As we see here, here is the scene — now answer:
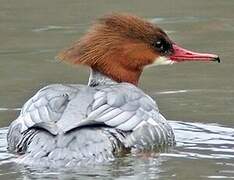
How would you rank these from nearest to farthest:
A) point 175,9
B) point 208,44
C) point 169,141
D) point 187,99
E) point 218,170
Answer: point 218,170 → point 169,141 → point 187,99 → point 208,44 → point 175,9

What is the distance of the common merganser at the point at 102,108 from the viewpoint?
28.3 feet

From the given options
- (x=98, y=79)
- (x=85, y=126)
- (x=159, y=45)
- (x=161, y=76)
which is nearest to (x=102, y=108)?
(x=85, y=126)

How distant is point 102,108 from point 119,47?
1153 millimetres

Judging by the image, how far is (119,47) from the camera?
997 cm

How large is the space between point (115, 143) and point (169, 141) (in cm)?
81

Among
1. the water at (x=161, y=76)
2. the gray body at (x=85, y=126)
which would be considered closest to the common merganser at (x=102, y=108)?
the gray body at (x=85, y=126)

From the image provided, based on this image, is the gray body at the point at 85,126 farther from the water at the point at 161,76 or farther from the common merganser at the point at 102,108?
the water at the point at 161,76

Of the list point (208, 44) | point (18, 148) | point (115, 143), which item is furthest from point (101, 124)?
point (208, 44)

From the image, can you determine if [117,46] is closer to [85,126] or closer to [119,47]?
[119,47]

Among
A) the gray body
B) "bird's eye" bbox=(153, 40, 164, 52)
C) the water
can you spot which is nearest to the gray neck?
the gray body

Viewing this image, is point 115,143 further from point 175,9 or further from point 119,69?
point 175,9

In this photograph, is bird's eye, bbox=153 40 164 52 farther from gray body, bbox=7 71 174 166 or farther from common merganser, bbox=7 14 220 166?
gray body, bbox=7 71 174 166

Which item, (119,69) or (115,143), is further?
(119,69)

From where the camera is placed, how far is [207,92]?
1136 centimetres
